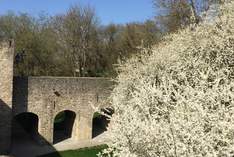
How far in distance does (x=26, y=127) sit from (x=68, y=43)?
13.7 m

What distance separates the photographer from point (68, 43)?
3959cm

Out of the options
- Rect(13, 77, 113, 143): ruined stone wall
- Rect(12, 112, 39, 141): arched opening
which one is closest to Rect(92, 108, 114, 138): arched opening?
Rect(13, 77, 113, 143): ruined stone wall

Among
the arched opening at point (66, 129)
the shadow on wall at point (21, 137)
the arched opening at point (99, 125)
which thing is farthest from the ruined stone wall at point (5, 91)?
the arched opening at point (99, 125)

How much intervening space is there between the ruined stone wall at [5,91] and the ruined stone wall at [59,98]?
0.74m

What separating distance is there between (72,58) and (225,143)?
3218cm

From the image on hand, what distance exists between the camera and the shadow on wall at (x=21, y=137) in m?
21.7

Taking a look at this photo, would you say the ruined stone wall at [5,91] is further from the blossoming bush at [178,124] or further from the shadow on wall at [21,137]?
the blossoming bush at [178,124]

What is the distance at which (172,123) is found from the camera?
7.89 metres

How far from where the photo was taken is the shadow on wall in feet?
71.2

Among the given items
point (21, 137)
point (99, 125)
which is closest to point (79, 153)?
point (21, 137)

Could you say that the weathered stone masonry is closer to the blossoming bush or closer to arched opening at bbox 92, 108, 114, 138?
arched opening at bbox 92, 108, 114, 138

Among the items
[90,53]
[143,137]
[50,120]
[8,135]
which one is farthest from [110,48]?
[143,137]

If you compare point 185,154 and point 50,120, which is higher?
point 185,154

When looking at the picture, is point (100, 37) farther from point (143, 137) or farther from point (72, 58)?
point (143, 137)
